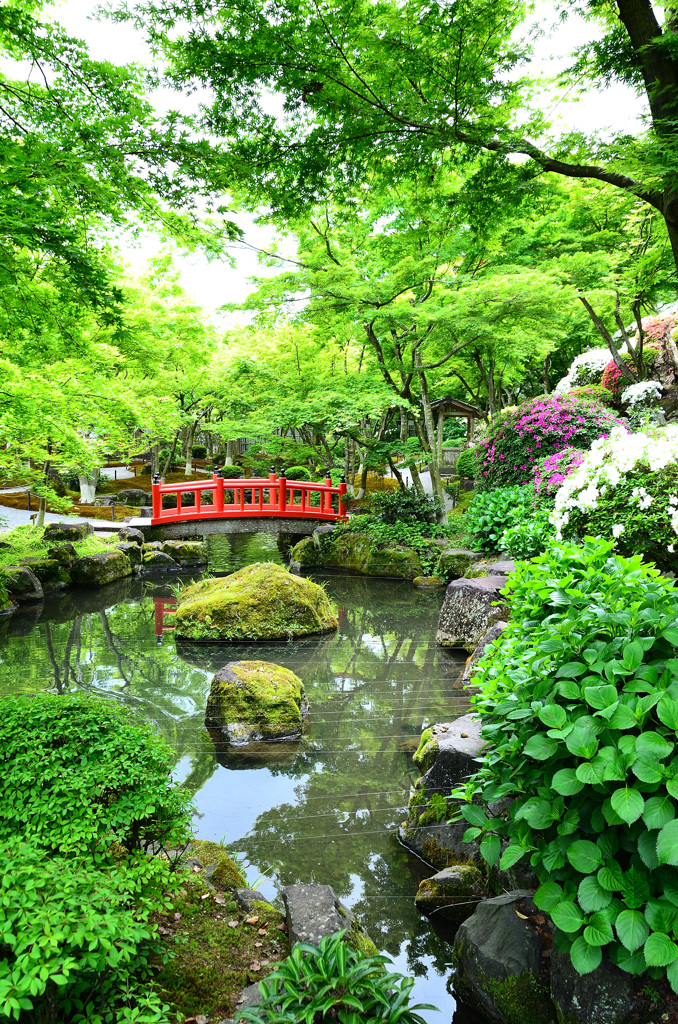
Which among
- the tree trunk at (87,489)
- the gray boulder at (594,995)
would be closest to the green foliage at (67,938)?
the gray boulder at (594,995)

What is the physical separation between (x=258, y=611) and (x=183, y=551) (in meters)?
6.68

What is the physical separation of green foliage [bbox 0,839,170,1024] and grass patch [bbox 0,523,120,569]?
1103 centimetres

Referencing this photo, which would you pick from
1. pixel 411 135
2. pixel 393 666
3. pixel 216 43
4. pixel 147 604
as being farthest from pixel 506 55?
pixel 147 604

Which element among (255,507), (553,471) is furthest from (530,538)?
(255,507)

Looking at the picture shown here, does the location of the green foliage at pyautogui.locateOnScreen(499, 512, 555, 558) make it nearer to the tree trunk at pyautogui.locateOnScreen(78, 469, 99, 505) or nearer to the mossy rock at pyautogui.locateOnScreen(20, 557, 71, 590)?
the mossy rock at pyautogui.locateOnScreen(20, 557, 71, 590)

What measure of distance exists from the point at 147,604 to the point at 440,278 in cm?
909

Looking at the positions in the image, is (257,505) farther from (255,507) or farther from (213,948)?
(213,948)

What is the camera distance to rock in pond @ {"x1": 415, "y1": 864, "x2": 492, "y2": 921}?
380cm

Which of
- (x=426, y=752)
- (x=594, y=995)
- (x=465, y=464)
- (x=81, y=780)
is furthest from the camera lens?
(x=465, y=464)

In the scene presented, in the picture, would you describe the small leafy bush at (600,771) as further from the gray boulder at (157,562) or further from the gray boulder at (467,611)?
the gray boulder at (157,562)

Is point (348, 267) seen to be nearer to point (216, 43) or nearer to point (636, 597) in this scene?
point (216, 43)

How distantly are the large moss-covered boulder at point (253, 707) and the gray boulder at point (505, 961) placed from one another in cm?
344

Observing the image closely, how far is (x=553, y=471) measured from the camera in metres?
10.3

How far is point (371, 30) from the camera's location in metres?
3.23
